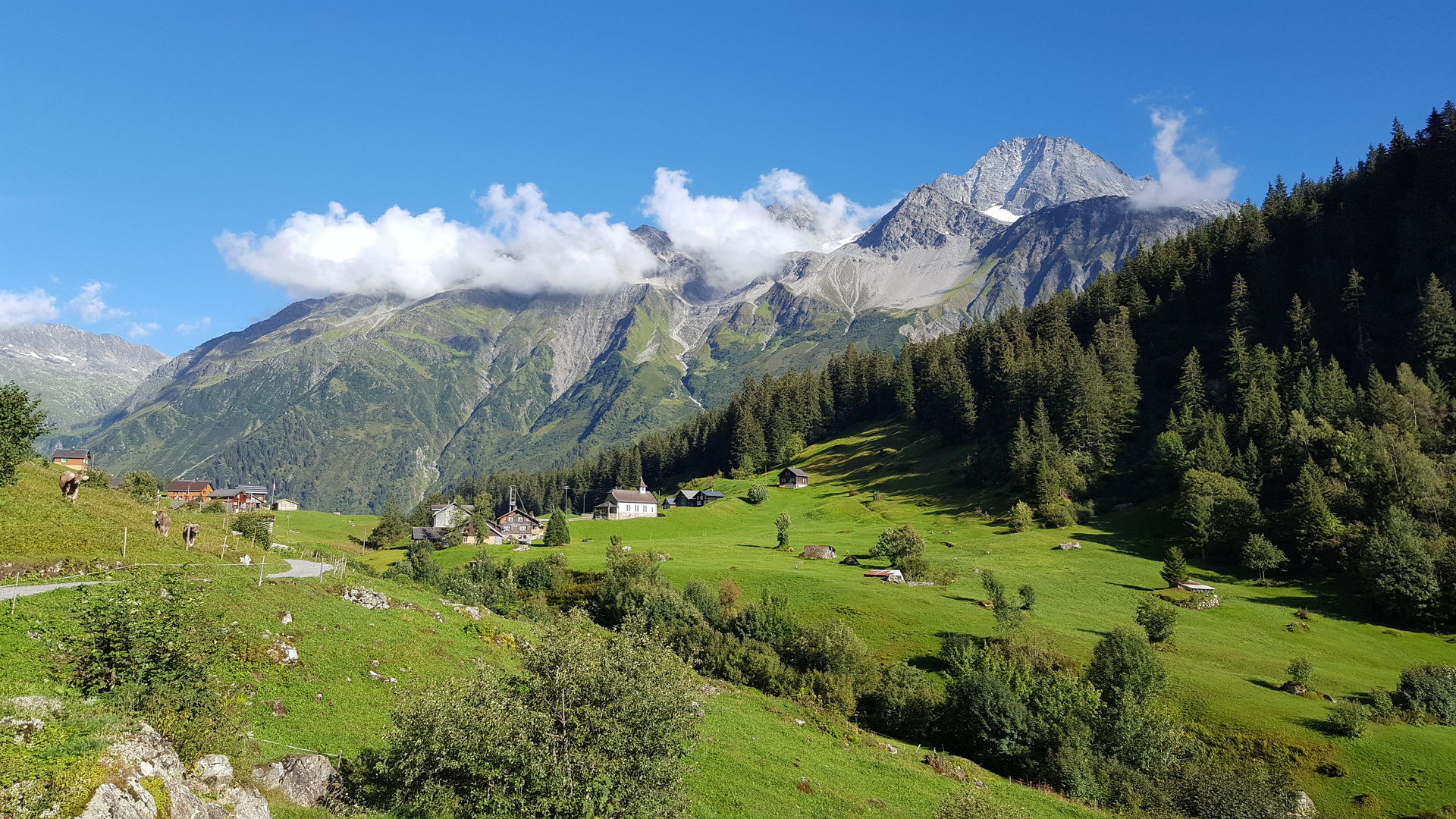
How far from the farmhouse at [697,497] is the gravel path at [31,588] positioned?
112 m

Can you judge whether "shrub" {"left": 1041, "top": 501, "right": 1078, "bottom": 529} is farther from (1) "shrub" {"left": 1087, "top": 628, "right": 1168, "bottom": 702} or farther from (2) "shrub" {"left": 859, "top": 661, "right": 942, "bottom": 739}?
(2) "shrub" {"left": 859, "top": 661, "right": 942, "bottom": 739}

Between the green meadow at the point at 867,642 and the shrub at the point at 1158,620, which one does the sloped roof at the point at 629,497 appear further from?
the shrub at the point at 1158,620

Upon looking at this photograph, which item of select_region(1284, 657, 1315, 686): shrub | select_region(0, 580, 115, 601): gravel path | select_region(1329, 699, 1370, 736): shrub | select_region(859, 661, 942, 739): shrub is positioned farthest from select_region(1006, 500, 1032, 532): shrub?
select_region(0, 580, 115, 601): gravel path

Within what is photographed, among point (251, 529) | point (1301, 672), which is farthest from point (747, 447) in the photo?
point (1301, 672)

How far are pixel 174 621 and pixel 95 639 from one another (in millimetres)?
1911

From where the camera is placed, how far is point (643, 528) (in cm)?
12156

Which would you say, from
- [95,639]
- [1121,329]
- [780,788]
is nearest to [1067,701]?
[780,788]

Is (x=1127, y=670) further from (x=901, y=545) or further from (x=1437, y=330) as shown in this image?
(x=1437, y=330)

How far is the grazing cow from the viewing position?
43.6 metres

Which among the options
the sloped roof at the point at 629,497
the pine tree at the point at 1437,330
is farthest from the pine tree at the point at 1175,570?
the sloped roof at the point at 629,497

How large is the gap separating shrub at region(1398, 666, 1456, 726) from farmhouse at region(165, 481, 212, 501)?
203876 millimetres

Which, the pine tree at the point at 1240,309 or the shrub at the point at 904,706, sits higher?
the pine tree at the point at 1240,309

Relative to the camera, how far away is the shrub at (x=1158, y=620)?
184 ft

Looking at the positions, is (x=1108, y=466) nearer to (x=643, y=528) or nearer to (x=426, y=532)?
(x=643, y=528)
